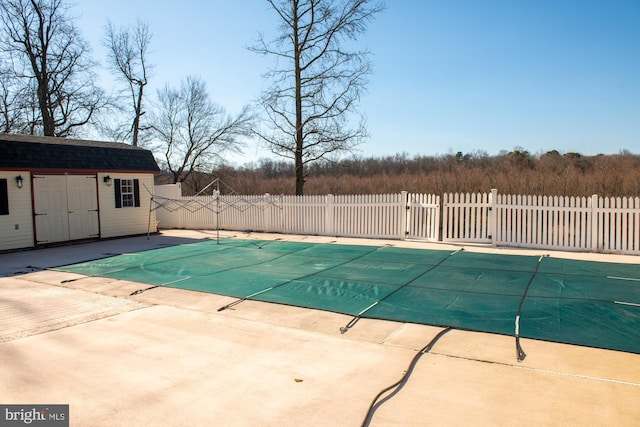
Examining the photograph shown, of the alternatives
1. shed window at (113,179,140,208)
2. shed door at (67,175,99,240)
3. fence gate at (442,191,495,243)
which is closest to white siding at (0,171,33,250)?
shed door at (67,175,99,240)

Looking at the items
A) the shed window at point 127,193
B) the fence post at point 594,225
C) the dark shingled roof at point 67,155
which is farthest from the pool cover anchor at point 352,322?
the shed window at point 127,193

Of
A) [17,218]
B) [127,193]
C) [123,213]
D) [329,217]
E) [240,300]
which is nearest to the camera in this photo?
[240,300]

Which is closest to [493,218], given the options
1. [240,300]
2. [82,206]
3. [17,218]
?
[240,300]

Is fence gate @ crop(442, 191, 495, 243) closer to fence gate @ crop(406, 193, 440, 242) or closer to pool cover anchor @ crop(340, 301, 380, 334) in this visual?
fence gate @ crop(406, 193, 440, 242)

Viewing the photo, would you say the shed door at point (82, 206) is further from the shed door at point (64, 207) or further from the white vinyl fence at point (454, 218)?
the white vinyl fence at point (454, 218)

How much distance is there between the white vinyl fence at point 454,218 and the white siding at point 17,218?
498 cm

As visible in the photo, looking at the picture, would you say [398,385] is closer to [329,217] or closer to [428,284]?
[428,284]

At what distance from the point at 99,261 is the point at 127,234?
5104 millimetres

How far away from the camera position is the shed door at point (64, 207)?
1231 centimetres

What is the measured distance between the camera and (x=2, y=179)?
11.5 meters

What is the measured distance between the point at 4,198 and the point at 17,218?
24.7 inches

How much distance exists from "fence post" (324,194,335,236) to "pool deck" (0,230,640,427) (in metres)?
7.54

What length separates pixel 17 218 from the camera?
38.5 ft

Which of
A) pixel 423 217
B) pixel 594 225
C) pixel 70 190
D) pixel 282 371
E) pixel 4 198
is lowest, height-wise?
pixel 282 371
